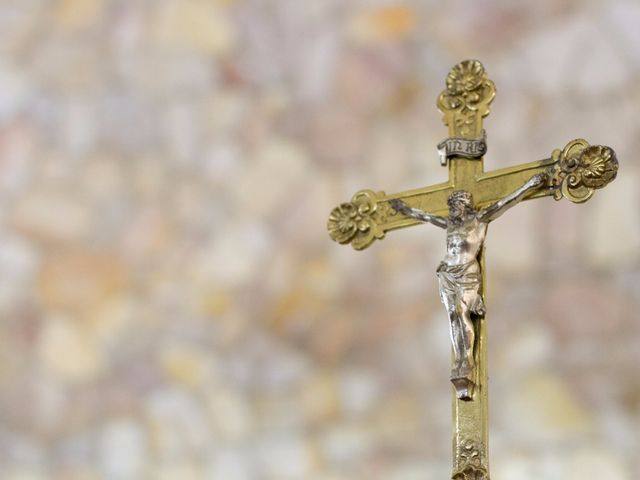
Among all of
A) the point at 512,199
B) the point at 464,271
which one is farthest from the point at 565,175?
the point at 464,271

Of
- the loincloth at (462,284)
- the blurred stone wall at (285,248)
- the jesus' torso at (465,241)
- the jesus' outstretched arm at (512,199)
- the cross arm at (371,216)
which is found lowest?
the loincloth at (462,284)

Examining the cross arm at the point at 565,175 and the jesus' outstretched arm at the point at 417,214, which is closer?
the cross arm at the point at 565,175

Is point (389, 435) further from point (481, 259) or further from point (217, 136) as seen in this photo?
point (481, 259)

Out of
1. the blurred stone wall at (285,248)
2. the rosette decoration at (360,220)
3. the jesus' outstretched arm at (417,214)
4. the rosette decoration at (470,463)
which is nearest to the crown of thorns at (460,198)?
the jesus' outstretched arm at (417,214)

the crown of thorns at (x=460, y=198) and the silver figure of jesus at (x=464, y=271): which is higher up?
the crown of thorns at (x=460, y=198)

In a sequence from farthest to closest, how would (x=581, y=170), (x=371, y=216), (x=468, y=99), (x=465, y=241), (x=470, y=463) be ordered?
(x=371, y=216) → (x=468, y=99) → (x=465, y=241) → (x=581, y=170) → (x=470, y=463)

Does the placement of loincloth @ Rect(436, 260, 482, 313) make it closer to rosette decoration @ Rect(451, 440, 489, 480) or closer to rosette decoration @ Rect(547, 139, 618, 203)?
A: rosette decoration @ Rect(547, 139, 618, 203)

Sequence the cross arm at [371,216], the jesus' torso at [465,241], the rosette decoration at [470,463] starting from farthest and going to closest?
the cross arm at [371,216] < the jesus' torso at [465,241] < the rosette decoration at [470,463]

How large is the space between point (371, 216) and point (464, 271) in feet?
2.52

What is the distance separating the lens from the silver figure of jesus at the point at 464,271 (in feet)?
20.9

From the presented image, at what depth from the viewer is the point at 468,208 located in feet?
21.8

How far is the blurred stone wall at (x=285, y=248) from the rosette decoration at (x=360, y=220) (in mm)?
4163

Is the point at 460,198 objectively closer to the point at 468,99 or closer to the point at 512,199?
the point at 512,199

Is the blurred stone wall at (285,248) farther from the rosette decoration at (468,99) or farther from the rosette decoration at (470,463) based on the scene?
the rosette decoration at (470,463)
